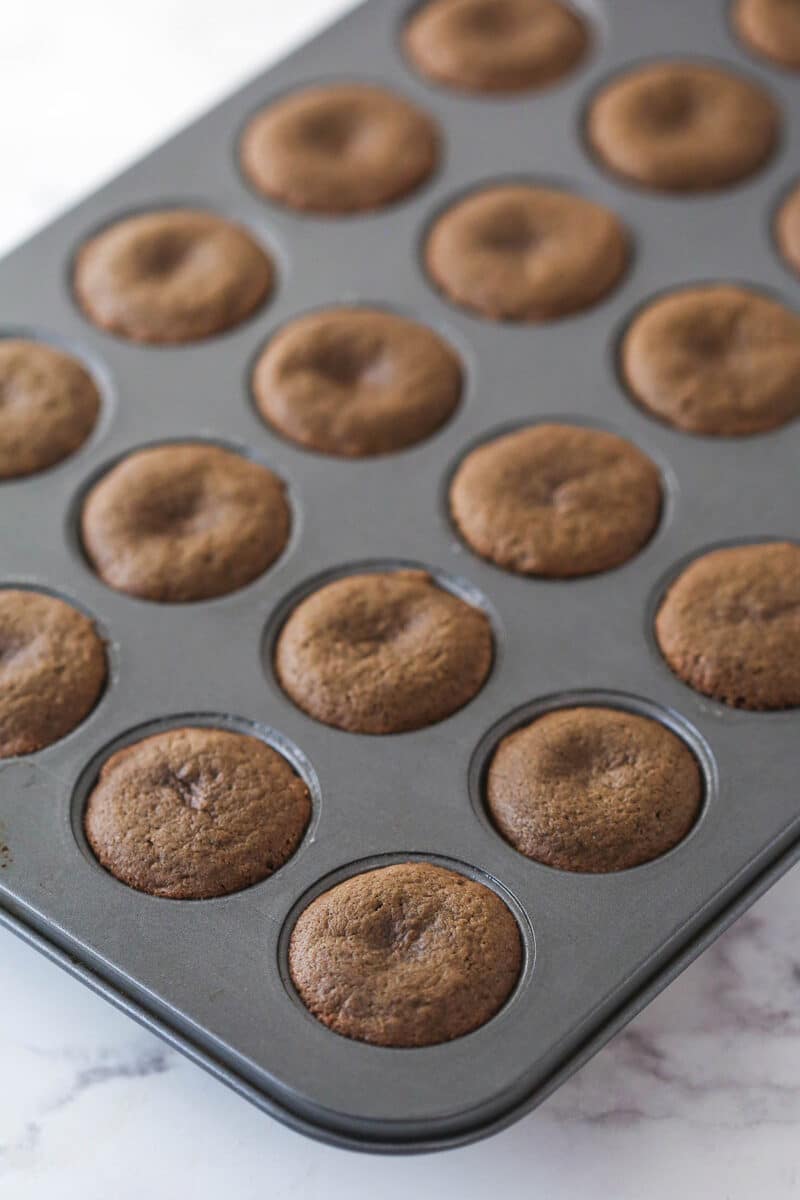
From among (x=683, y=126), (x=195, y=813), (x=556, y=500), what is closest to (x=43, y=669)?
(x=195, y=813)

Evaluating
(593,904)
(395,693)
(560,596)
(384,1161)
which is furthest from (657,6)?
(384,1161)

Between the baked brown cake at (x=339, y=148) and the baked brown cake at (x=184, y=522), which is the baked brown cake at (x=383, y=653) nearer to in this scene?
the baked brown cake at (x=184, y=522)

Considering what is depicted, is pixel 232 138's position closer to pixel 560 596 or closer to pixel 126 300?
pixel 126 300

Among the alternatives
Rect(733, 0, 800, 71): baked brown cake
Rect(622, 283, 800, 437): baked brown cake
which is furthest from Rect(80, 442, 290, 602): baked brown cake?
Rect(733, 0, 800, 71): baked brown cake

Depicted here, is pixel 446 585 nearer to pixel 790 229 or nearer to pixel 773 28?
pixel 790 229

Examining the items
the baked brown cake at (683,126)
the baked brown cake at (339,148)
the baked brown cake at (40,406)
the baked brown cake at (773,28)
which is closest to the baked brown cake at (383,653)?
the baked brown cake at (40,406)

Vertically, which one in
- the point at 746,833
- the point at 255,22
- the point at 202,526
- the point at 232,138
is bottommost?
the point at 746,833
